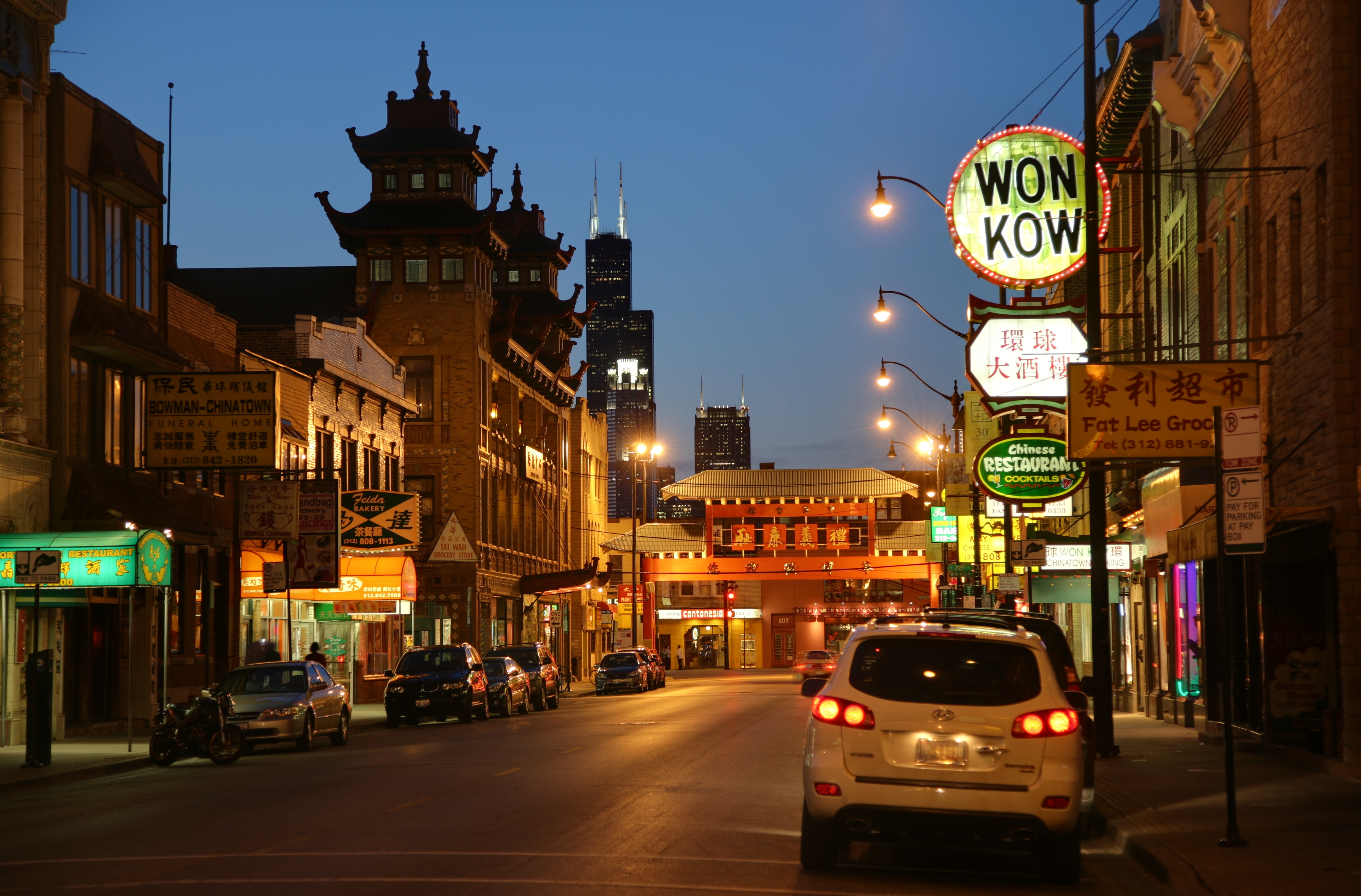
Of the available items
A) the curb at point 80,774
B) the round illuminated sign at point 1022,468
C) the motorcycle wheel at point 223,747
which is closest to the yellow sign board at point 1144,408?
the round illuminated sign at point 1022,468

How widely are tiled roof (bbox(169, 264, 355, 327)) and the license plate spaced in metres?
53.8

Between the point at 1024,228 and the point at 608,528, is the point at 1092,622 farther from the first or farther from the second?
the point at 608,528

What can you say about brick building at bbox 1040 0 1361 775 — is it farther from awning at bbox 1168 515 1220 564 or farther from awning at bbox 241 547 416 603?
awning at bbox 241 547 416 603

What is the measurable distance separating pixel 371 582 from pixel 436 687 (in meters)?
8.98

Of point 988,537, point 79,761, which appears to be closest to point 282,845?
point 79,761

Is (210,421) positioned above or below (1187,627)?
above

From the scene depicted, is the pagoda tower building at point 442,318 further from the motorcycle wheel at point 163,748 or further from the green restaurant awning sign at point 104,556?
the motorcycle wheel at point 163,748

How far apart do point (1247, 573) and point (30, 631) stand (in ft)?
69.5

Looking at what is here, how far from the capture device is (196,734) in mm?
23547

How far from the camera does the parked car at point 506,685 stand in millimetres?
38969

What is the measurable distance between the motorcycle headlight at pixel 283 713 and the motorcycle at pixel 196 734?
2.03 m

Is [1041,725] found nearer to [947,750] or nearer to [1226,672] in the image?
[947,750]

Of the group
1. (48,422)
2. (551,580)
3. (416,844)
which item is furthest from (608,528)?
(416,844)

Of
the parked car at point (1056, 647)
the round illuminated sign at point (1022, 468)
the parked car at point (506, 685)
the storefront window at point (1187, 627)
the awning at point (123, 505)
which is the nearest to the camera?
the parked car at point (1056, 647)
